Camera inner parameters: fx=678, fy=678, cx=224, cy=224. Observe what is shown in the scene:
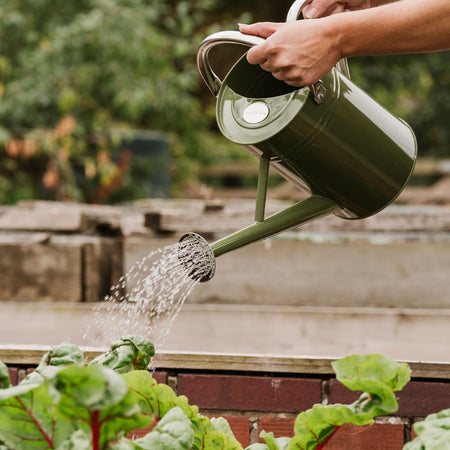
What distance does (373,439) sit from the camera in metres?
1.05

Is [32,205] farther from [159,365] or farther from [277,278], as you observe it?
[159,365]

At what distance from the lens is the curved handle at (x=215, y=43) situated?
3.32 feet

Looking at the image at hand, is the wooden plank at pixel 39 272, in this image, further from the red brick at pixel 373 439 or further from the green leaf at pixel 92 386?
the green leaf at pixel 92 386

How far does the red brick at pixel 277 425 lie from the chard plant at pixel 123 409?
0.28 metres

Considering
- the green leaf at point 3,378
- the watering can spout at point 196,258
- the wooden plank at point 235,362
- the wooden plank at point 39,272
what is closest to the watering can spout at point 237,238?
the watering can spout at point 196,258

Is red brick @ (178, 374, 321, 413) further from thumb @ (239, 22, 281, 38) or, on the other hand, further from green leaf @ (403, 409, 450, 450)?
thumb @ (239, 22, 281, 38)

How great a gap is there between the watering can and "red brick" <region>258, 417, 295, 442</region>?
278 millimetres

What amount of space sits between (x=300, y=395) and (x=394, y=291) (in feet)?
4.84

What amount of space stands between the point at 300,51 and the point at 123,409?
56 centimetres

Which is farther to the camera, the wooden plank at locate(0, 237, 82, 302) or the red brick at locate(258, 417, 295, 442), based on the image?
the wooden plank at locate(0, 237, 82, 302)

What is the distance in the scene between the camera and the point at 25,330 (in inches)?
84.8

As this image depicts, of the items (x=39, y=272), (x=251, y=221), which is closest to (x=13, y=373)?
(x=39, y=272)

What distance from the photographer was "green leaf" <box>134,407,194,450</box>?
660mm

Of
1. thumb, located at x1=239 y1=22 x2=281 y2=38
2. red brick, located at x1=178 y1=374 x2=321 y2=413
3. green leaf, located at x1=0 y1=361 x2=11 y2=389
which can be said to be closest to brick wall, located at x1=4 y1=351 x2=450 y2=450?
red brick, located at x1=178 y1=374 x2=321 y2=413
